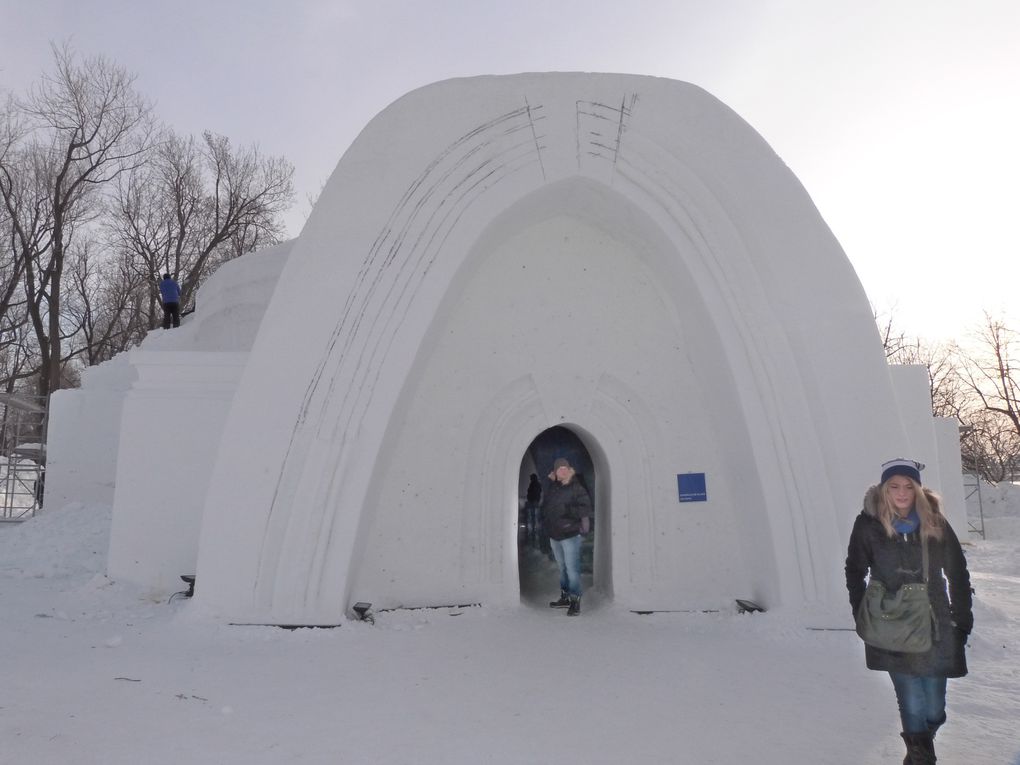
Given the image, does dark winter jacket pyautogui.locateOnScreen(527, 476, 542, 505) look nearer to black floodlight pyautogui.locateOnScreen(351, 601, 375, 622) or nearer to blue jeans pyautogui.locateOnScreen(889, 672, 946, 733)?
black floodlight pyautogui.locateOnScreen(351, 601, 375, 622)

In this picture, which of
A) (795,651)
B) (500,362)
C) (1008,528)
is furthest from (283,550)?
(1008,528)

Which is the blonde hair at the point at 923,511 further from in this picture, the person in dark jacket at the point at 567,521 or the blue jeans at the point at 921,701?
the person in dark jacket at the point at 567,521

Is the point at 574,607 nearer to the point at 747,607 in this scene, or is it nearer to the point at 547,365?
the point at 747,607

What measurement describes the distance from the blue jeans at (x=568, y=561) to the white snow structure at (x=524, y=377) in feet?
1.13

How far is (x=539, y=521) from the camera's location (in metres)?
8.88

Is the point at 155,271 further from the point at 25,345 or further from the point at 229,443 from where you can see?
the point at 229,443

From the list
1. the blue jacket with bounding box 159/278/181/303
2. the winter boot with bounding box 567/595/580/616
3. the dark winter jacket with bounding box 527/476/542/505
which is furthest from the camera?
the blue jacket with bounding box 159/278/181/303

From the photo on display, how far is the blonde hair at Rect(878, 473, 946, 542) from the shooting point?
8.36ft

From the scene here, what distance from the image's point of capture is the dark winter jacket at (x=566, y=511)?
5746 mm

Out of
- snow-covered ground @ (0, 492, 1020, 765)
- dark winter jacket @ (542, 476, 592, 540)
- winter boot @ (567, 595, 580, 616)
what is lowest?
snow-covered ground @ (0, 492, 1020, 765)

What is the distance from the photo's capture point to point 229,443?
4.85m

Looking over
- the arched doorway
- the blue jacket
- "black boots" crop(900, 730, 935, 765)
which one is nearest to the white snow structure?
the arched doorway

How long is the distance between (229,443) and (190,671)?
157 centimetres

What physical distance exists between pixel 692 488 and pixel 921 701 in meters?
3.15
